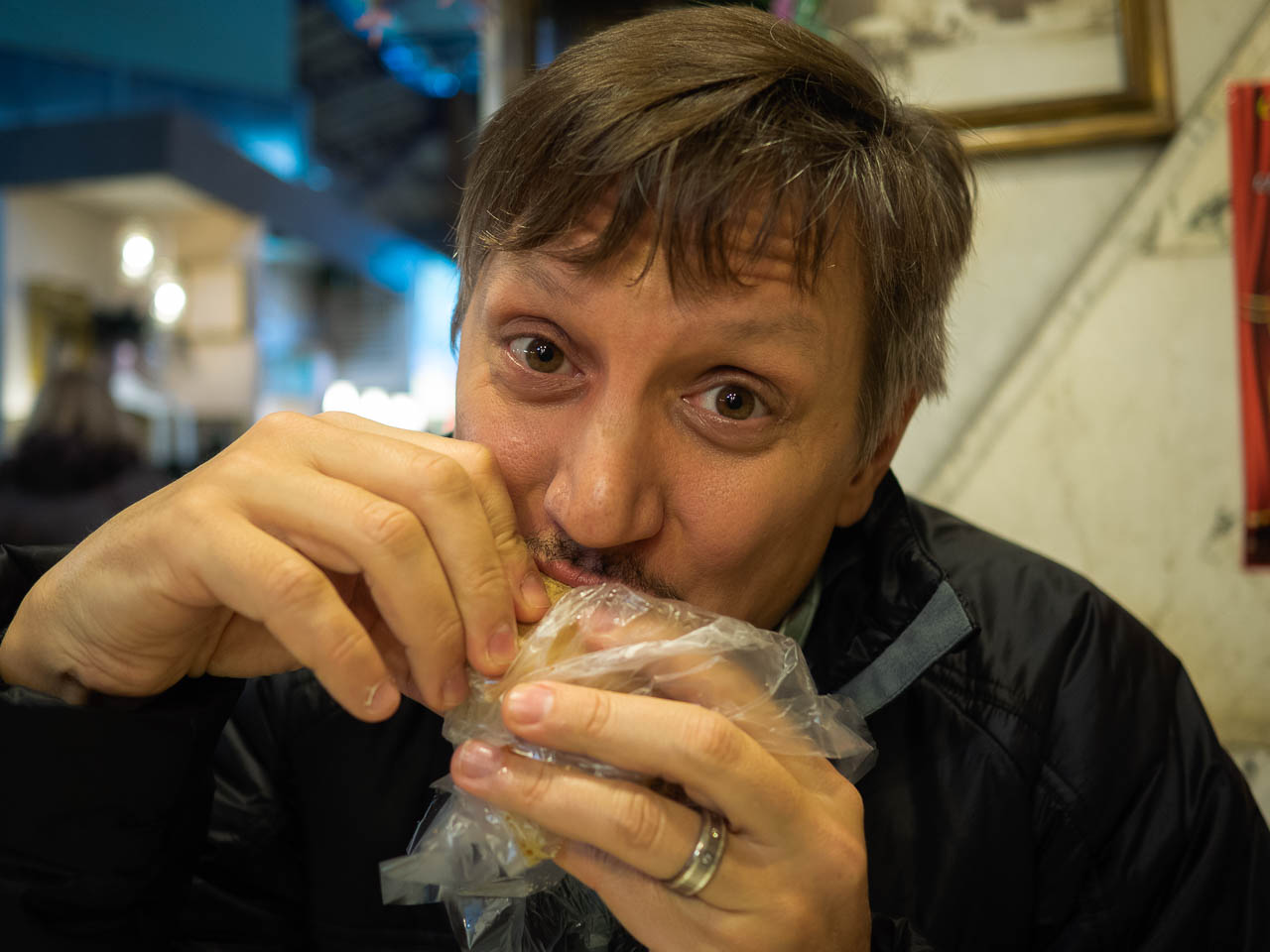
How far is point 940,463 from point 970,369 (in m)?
0.26

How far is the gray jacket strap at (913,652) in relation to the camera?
1.41m

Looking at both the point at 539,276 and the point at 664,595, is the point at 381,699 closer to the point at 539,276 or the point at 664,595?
the point at 664,595

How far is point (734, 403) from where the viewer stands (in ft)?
4.25

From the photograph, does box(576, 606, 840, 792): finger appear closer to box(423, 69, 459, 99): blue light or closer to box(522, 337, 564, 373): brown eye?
box(522, 337, 564, 373): brown eye

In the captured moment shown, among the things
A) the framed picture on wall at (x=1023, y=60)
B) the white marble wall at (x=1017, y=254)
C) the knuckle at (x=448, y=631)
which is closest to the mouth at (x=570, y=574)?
the knuckle at (x=448, y=631)

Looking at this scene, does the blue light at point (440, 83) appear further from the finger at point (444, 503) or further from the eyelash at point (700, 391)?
the finger at point (444, 503)

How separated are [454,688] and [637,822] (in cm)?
26

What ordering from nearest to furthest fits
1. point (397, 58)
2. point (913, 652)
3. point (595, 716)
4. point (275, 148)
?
1. point (595, 716)
2. point (913, 652)
3. point (275, 148)
4. point (397, 58)

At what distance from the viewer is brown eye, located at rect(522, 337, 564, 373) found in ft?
4.23

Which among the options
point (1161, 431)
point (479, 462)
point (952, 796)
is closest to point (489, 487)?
point (479, 462)

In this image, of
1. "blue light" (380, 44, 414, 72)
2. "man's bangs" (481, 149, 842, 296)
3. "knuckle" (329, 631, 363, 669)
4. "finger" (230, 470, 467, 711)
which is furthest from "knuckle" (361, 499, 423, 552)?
"blue light" (380, 44, 414, 72)

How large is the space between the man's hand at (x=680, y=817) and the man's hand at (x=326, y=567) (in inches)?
5.4

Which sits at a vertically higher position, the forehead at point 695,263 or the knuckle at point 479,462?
the forehead at point 695,263

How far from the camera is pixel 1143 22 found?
7.53 feet
